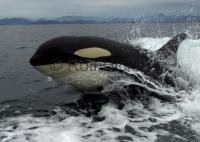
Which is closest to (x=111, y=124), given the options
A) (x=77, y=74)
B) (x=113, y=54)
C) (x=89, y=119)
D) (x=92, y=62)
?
(x=89, y=119)

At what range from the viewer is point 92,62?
11.7 m

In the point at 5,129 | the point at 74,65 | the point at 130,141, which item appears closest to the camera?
the point at 130,141

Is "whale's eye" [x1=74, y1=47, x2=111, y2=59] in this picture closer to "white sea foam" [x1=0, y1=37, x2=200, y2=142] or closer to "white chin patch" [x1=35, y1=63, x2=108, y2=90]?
"white chin patch" [x1=35, y1=63, x2=108, y2=90]

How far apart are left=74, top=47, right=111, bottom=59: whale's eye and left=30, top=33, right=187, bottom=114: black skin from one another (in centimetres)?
9

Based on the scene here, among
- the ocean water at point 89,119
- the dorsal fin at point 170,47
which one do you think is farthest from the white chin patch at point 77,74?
the dorsal fin at point 170,47

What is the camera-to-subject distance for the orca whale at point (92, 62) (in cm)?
1126

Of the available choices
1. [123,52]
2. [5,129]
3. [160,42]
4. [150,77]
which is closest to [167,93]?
[150,77]

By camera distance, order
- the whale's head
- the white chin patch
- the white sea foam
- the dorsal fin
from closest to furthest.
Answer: the white sea foam → the whale's head → the white chin patch → the dorsal fin

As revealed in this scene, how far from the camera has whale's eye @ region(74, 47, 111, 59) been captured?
11.5m

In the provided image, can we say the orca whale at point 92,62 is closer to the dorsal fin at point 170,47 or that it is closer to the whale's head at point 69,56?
the whale's head at point 69,56

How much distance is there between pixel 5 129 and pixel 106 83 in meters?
3.86

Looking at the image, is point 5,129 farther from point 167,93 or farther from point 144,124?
point 167,93

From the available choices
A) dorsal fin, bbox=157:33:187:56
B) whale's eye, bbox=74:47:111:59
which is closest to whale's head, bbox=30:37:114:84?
whale's eye, bbox=74:47:111:59

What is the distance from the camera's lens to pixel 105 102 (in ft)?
40.0
